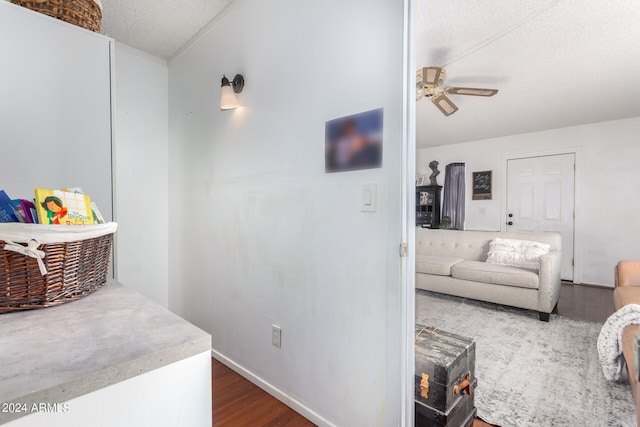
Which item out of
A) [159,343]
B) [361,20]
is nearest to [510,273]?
Answer: [361,20]

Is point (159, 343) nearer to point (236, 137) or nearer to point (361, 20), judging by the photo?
point (361, 20)

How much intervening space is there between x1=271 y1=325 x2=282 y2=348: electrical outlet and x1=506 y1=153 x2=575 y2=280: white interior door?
4664 millimetres

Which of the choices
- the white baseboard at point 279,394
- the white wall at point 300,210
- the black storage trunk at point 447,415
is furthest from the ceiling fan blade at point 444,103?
the white baseboard at point 279,394

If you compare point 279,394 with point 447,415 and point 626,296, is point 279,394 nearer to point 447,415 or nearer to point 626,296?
point 447,415

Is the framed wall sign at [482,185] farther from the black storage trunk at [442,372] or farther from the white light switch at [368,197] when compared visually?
the white light switch at [368,197]

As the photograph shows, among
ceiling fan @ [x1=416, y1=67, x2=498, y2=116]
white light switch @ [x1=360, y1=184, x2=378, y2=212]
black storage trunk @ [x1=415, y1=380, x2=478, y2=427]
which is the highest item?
ceiling fan @ [x1=416, y1=67, x2=498, y2=116]

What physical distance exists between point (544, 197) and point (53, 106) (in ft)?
18.5

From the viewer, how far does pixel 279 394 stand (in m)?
1.68

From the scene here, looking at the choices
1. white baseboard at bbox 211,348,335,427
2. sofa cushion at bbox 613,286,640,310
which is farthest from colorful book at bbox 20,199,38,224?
sofa cushion at bbox 613,286,640,310

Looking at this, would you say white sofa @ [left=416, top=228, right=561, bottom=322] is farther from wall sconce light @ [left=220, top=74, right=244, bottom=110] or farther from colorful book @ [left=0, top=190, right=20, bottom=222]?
colorful book @ [left=0, top=190, right=20, bottom=222]

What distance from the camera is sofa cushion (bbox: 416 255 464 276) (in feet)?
11.6

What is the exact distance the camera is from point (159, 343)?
562 mm

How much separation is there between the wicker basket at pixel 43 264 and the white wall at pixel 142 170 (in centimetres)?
192

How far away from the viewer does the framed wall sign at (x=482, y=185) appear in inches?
202
